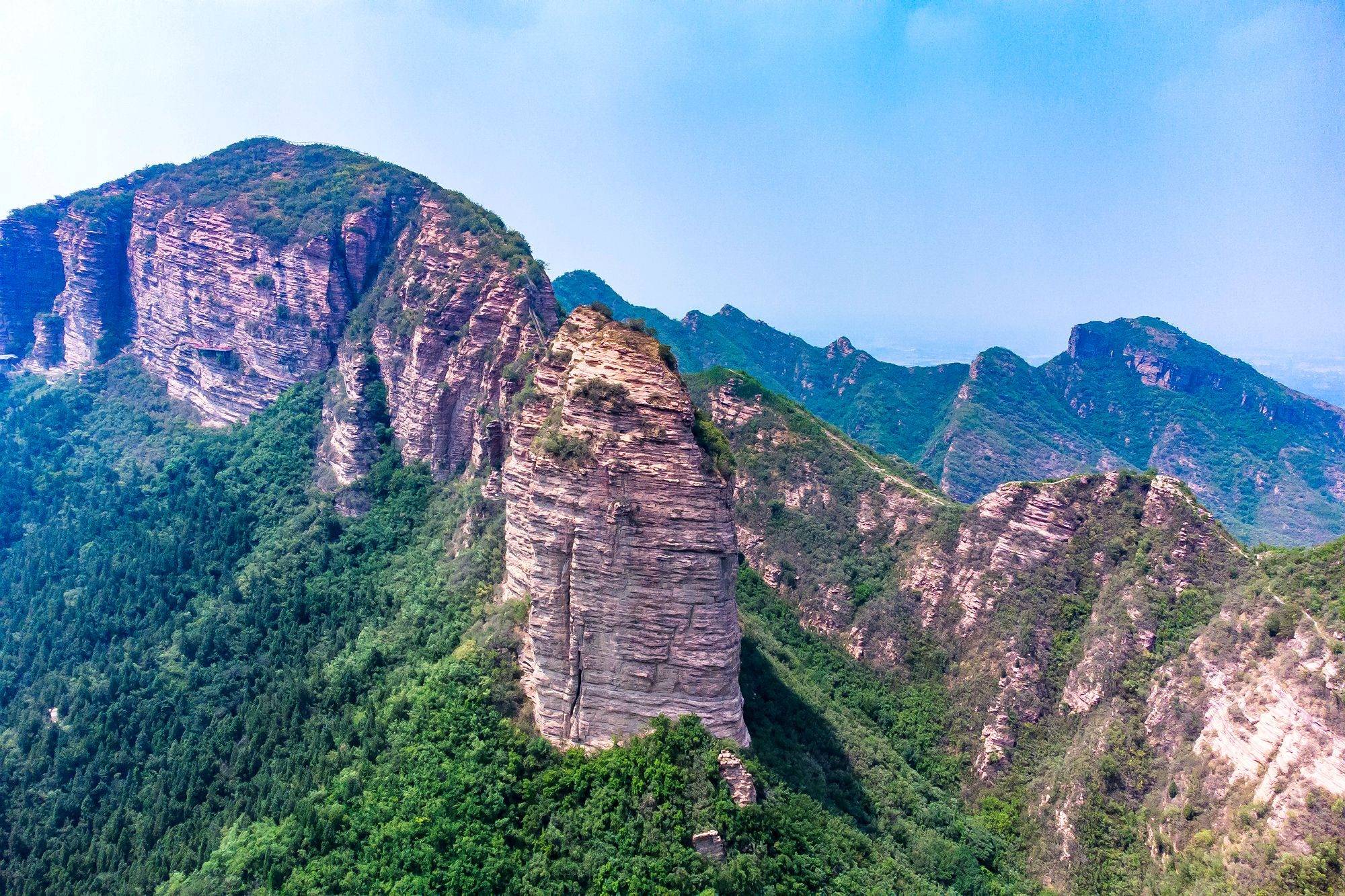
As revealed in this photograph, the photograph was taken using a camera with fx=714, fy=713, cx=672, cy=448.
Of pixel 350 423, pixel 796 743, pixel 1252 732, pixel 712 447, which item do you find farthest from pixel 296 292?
pixel 1252 732

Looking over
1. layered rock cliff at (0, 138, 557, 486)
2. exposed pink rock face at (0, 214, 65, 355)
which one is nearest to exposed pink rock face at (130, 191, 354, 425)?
layered rock cliff at (0, 138, 557, 486)

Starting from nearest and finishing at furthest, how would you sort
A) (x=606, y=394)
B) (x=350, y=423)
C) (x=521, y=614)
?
(x=606, y=394) < (x=521, y=614) < (x=350, y=423)

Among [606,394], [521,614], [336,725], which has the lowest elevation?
[336,725]

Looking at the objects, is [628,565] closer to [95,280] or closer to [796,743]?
[796,743]

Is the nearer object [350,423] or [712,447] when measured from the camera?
[712,447]

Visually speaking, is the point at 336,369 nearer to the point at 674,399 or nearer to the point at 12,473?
the point at 12,473

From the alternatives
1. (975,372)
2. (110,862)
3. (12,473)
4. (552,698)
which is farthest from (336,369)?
(975,372)

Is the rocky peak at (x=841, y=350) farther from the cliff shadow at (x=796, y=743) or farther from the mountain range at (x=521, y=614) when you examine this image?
the cliff shadow at (x=796, y=743)
